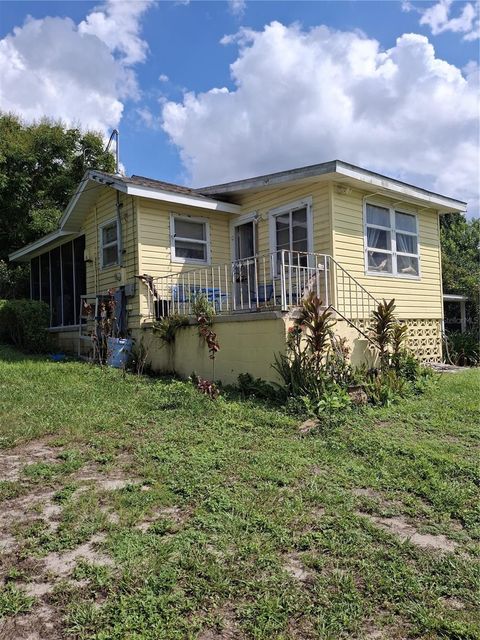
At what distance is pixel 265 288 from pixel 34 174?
1560 centimetres

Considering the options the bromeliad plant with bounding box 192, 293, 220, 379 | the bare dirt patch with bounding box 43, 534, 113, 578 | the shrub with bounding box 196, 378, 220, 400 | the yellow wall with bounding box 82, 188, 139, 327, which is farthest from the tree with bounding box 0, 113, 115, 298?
the bare dirt patch with bounding box 43, 534, 113, 578

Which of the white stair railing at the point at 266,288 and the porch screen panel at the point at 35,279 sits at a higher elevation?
the porch screen panel at the point at 35,279

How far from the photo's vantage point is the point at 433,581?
2676mm

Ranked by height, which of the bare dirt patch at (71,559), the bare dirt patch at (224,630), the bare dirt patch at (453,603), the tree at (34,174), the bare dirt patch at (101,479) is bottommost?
the bare dirt patch at (453,603)

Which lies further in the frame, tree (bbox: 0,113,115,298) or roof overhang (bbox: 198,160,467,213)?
tree (bbox: 0,113,115,298)

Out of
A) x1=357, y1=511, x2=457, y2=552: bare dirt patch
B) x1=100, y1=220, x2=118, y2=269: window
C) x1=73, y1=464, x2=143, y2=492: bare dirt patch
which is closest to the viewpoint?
x1=357, y1=511, x2=457, y2=552: bare dirt patch

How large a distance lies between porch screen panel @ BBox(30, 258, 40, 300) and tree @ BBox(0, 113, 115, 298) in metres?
2.99

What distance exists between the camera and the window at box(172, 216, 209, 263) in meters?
10.6

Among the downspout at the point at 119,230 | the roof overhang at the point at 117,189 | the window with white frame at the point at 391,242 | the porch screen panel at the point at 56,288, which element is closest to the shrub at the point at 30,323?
the porch screen panel at the point at 56,288

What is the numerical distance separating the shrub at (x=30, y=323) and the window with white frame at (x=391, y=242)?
7826 mm

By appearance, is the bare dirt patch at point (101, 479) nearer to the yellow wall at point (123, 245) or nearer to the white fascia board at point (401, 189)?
the yellow wall at point (123, 245)

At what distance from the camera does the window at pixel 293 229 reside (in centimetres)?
996

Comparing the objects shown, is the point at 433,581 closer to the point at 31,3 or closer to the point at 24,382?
the point at 24,382

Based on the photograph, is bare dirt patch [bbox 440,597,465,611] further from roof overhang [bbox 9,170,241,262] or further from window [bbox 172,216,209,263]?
window [bbox 172,216,209,263]
